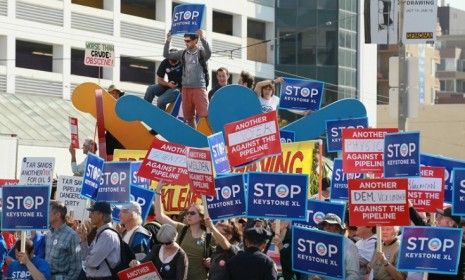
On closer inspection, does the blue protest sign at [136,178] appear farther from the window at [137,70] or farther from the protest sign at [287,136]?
the window at [137,70]

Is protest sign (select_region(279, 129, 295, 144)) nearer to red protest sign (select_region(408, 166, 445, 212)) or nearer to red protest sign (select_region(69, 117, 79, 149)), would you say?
red protest sign (select_region(69, 117, 79, 149))

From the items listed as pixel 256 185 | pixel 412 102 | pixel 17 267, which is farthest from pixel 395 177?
pixel 412 102

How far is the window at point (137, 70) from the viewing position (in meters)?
61.0

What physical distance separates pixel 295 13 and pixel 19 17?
1803 centimetres

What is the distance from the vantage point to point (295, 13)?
230 ft

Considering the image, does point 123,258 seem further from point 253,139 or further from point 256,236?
point 256,236

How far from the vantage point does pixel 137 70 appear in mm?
61469

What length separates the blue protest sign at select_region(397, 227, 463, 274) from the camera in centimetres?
1428

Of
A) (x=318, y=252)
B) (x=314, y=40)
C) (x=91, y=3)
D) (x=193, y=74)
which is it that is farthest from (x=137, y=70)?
(x=318, y=252)

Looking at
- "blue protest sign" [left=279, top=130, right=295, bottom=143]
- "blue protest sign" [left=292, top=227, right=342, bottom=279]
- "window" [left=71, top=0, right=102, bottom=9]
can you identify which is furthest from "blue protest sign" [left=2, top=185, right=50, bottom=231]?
"window" [left=71, top=0, right=102, bottom=9]

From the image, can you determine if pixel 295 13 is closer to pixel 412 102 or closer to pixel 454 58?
pixel 412 102

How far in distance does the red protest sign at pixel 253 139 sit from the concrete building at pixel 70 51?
2887cm

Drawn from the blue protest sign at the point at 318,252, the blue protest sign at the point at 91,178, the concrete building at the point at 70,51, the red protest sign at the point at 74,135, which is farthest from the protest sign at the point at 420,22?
the concrete building at the point at 70,51

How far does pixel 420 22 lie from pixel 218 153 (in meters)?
9.58
